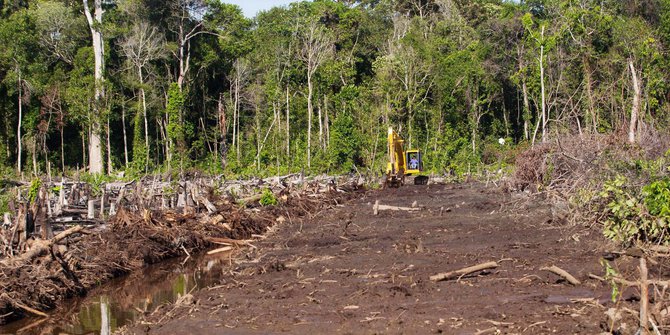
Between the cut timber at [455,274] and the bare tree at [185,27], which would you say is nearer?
the cut timber at [455,274]

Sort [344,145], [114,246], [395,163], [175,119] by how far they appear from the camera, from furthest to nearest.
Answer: [175,119] → [344,145] → [395,163] → [114,246]

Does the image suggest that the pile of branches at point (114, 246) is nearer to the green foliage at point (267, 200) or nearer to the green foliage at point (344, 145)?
the green foliage at point (267, 200)

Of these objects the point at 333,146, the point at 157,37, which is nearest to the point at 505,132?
the point at 333,146

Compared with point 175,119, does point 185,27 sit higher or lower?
higher

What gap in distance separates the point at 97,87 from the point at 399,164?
1924cm

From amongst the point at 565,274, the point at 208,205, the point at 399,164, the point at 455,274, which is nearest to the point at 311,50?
the point at 399,164

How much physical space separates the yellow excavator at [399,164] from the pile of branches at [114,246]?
29.0ft

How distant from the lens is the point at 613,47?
1692 inches

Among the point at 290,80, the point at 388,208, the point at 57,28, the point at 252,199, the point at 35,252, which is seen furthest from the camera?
the point at 290,80

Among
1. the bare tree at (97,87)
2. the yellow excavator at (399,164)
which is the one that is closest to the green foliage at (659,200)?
the yellow excavator at (399,164)

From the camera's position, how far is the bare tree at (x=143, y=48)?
44.6 metres

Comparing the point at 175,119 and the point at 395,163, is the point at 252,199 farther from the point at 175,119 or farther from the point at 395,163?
the point at 175,119

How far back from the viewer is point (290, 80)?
4759 cm

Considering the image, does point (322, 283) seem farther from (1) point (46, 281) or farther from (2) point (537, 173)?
(2) point (537, 173)
